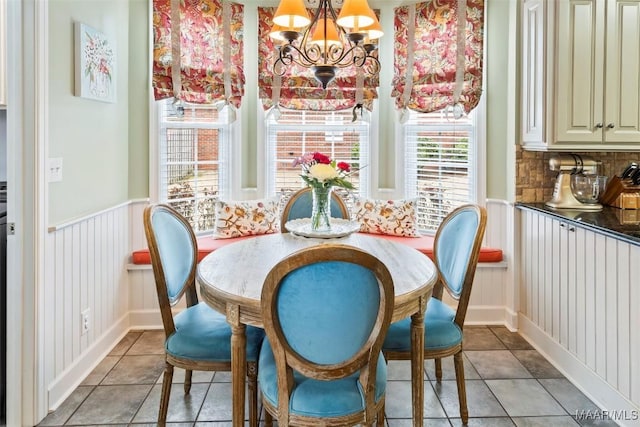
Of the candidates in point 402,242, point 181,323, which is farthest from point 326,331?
point 402,242

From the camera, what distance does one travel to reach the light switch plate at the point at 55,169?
7.95 ft

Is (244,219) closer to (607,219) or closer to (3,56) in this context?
(3,56)

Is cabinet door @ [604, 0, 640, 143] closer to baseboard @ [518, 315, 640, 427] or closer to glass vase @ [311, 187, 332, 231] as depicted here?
baseboard @ [518, 315, 640, 427]

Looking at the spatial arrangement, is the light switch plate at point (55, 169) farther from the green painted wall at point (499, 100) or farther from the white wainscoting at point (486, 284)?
the green painted wall at point (499, 100)

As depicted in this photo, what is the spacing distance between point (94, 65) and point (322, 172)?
5.08 ft

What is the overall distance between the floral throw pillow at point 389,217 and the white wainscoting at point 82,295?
176 centimetres

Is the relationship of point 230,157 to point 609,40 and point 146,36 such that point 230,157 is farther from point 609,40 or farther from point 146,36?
point 609,40

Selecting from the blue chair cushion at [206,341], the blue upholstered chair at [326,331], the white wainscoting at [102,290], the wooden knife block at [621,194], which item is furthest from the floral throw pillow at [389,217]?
the blue upholstered chair at [326,331]

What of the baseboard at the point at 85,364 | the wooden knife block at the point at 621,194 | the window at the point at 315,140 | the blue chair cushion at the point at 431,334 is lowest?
the baseboard at the point at 85,364

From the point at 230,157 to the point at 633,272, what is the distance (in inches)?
112

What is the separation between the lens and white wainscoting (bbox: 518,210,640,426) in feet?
7.43

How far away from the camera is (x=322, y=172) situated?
2.44 metres

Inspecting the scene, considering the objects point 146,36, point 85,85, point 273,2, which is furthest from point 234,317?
point 273,2

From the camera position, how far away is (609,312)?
2.41m
